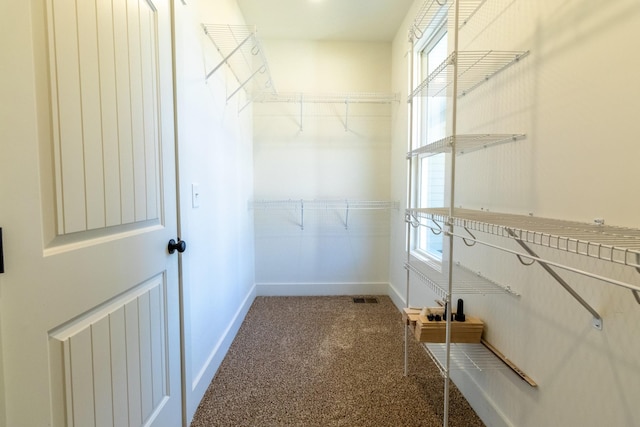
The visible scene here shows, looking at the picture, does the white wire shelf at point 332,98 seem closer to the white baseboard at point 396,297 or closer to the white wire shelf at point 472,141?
the white wire shelf at point 472,141

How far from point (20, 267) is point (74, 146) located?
0.31 metres

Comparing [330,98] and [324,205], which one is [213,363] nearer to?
[324,205]

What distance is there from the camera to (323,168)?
3199mm

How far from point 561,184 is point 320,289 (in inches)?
101

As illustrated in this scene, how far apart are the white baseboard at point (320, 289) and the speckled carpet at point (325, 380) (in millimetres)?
568

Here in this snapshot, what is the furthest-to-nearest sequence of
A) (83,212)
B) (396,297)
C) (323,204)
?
(323,204) → (396,297) → (83,212)

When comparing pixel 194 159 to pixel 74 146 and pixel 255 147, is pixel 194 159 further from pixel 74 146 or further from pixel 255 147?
pixel 255 147

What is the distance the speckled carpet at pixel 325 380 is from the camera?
1531mm

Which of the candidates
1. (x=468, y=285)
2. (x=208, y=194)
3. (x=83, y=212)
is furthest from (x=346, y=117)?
(x=83, y=212)

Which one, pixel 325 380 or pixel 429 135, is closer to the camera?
pixel 325 380

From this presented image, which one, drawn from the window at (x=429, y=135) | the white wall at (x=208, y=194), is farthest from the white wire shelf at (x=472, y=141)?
the white wall at (x=208, y=194)

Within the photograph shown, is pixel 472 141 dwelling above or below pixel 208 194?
above

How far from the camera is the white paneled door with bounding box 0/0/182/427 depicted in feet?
2.06

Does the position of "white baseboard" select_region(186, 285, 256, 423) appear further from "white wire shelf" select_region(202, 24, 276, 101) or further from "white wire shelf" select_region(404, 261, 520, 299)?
"white wire shelf" select_region(202, 24, 276, 101)
